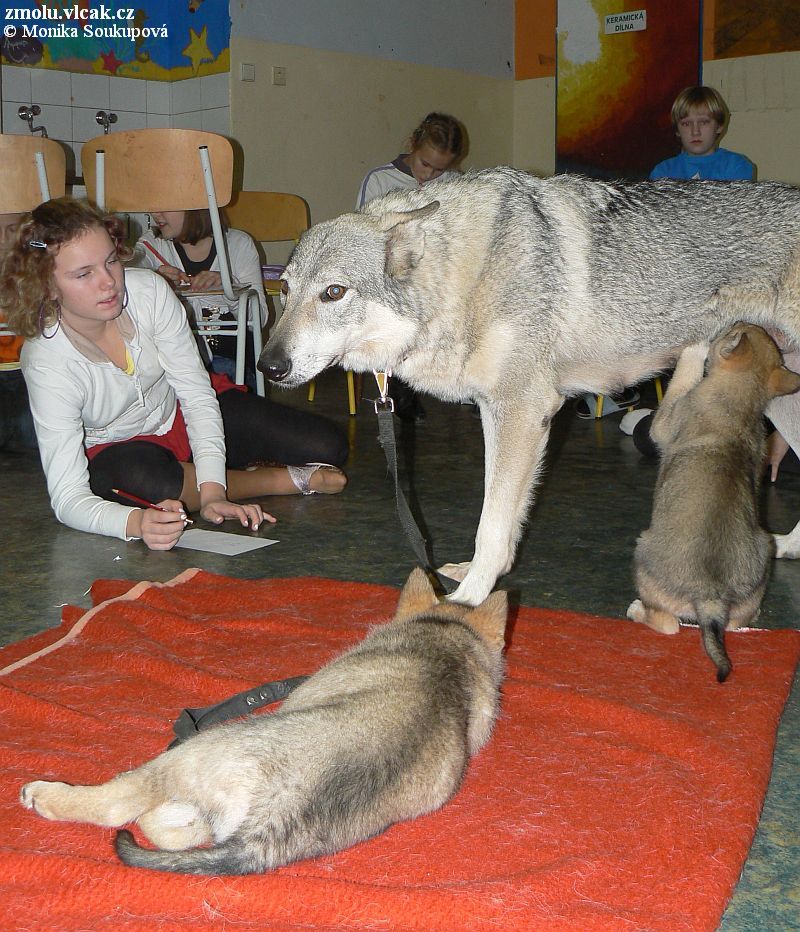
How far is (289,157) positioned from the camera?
827cm

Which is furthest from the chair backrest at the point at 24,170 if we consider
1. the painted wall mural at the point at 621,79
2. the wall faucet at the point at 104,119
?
the painted wall mural at the point at 621,79

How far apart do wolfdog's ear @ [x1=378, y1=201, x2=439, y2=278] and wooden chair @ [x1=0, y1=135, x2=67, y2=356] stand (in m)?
2.80

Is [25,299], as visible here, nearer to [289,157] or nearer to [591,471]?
[591,471]

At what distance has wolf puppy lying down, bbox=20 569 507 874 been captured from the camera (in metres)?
1.23

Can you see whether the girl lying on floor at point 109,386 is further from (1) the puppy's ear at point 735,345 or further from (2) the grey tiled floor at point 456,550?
(1) the puppy's ear at point 735,345

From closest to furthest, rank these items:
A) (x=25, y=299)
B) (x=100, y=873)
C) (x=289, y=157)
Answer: (x=100, y=873) → (x=25, y=299) → (x=289, y=157)

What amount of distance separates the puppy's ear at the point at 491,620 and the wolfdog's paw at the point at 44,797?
2.55ft

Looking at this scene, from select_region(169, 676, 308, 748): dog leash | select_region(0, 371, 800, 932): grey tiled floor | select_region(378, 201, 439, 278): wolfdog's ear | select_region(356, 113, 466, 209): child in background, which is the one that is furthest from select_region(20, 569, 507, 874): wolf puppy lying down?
select_region(356, 113, 466, 209): child in background

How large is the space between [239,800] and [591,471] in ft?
11.2

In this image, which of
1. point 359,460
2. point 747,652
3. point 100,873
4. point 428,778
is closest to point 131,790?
point 100,873

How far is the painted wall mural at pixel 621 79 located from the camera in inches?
342

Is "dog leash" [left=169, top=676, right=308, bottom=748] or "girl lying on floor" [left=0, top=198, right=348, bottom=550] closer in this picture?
"dog leash" [left=169, top=676, right=308, bottom=748]

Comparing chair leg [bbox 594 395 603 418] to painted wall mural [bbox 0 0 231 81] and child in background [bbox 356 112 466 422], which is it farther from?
painted wall mural [bbox 0 0 231 81]

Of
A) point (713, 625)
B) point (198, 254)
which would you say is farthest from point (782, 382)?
point (198, 254)
